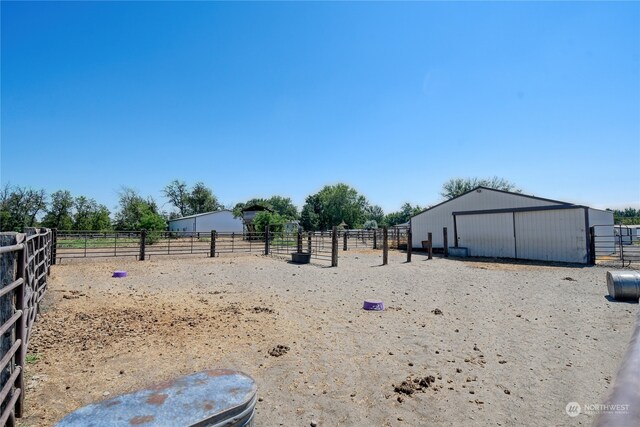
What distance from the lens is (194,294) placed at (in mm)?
8195

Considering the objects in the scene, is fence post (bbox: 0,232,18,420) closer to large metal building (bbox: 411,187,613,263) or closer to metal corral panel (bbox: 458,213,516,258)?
large metal building (bbox: 411,187,613,263)

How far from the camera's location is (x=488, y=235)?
18516mm

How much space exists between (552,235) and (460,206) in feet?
17.8

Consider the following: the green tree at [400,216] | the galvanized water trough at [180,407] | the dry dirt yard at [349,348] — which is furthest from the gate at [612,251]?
the green tree at [400,216]

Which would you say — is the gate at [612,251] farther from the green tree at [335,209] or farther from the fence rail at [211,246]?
the green tree at [335,209]

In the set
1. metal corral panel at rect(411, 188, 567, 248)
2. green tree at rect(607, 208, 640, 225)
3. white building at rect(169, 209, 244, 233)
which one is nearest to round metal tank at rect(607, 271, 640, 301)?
metal corral panel at rect(411, 188, 567, 248)

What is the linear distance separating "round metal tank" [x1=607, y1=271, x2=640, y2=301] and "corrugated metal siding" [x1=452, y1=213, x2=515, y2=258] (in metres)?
10.1

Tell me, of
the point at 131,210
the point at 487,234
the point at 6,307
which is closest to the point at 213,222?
the point at 131,210

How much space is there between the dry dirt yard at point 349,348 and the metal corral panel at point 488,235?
880 cm

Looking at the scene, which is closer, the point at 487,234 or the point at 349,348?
the point at 349,348

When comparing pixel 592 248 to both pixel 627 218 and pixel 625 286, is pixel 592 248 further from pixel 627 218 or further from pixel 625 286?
pixel 627 218

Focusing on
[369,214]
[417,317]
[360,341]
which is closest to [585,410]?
[360,341]

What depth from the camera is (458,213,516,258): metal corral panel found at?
17609 mm

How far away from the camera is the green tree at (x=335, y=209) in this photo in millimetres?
64188
